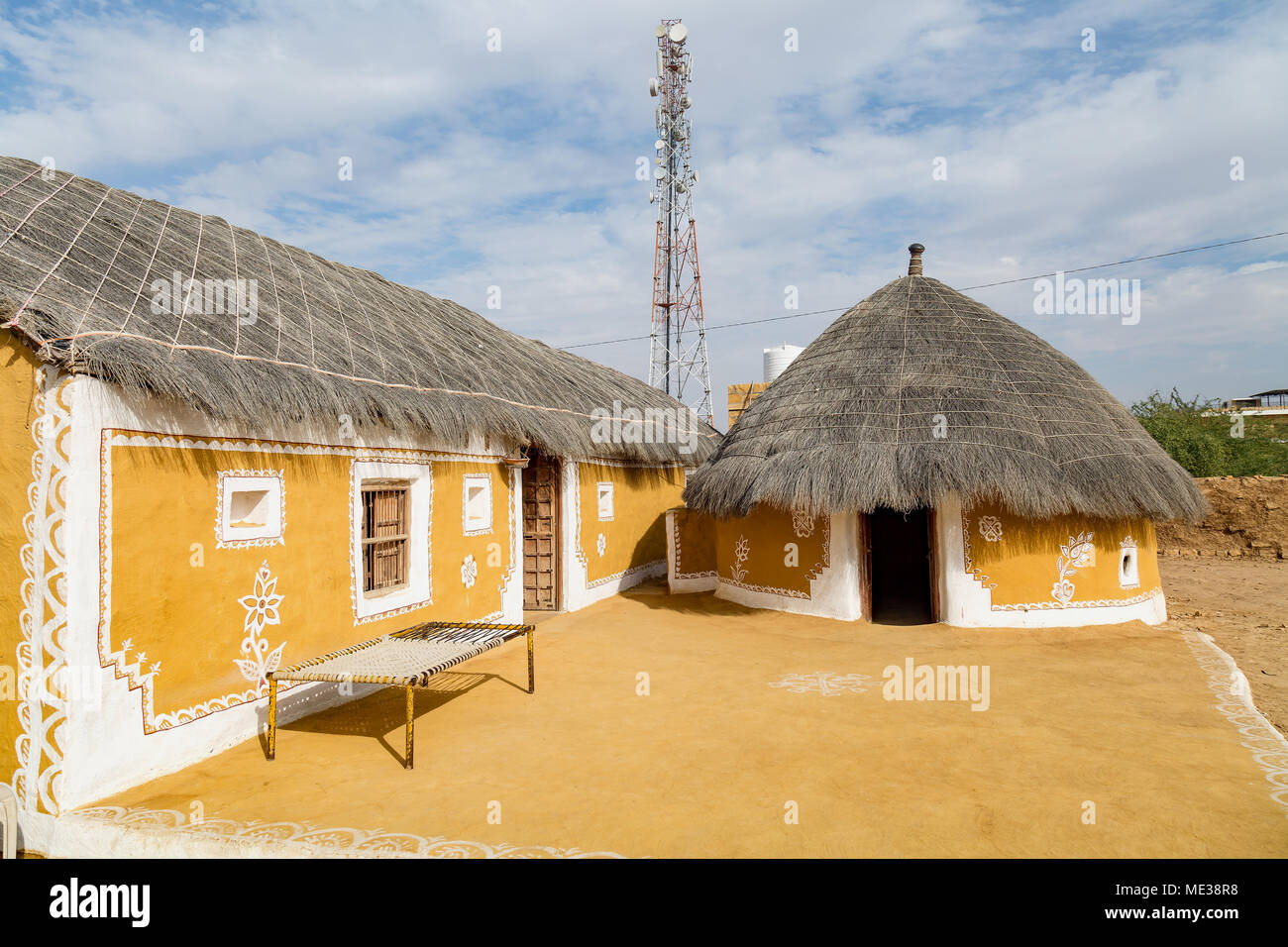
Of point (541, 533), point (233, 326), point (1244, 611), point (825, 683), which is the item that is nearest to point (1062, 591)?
point (1244, 611)

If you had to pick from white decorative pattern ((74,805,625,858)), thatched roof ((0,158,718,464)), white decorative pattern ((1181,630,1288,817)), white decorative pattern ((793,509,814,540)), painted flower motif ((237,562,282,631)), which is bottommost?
white decorative pattern ((1181,630,1288,817))

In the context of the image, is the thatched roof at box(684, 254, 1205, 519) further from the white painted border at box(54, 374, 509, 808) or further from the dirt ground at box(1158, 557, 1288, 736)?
the white painted border at box(54, 374, 509, 808)

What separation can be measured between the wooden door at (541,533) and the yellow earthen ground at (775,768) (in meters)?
3.32

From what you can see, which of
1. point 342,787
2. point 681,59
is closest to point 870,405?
point 342,787

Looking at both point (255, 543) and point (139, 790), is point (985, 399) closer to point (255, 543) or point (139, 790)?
point (255, 543)

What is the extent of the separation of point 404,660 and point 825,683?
14.1ft

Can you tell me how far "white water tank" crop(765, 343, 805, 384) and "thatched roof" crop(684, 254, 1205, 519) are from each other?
19603 millimetres

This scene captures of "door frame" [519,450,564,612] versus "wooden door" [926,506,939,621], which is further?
"door frame" [519,450,564,612]

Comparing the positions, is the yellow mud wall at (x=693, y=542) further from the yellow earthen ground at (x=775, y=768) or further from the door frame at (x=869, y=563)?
the yellow earthen ground at (x=775, y=768)

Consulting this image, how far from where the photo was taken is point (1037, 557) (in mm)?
9391

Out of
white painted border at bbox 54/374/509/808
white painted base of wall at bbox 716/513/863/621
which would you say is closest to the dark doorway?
white painted base of wall at bbox 716/513/863/621

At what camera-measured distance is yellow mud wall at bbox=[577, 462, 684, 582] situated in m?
11.9

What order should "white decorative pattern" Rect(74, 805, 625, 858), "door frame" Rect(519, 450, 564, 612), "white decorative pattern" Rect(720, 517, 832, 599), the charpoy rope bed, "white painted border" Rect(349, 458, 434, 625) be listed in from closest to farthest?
"white decorative pattern" Rect(74, 805, 625, 858), the charpoy rope bed, "white painted border" Rect(349, 458, 434, 625), "white decorative pattern" Rect(720, 517, 832, 599), "door frame" Rect(519, 450, 564, 612)

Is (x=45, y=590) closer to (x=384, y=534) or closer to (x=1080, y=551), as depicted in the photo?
(x=384, y=534)
